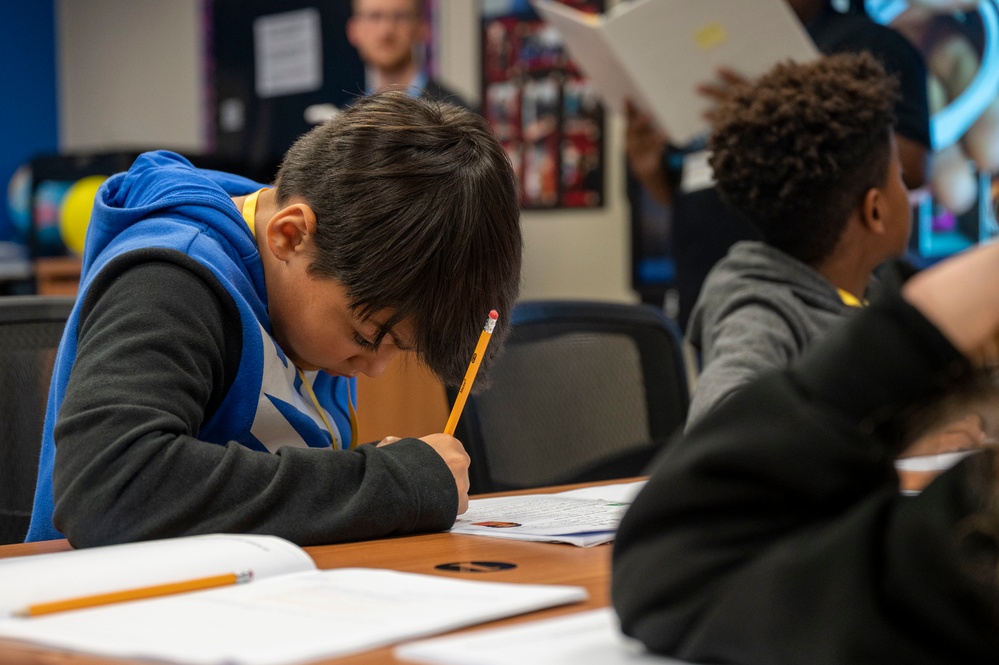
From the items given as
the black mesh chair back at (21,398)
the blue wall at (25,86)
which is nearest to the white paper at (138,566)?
the black mesh chair back at (21,398)

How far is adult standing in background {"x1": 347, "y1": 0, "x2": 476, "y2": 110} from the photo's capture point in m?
4.18

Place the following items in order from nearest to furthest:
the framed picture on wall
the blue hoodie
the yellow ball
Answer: the blue hoodie < the framed picture on wall < the yellow ball

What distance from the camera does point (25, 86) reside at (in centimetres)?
548

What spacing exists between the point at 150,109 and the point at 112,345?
4.67m

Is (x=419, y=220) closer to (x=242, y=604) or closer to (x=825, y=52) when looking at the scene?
(x=242, y=604)

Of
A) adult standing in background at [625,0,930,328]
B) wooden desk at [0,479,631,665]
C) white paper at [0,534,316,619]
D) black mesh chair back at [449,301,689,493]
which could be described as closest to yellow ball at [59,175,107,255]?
adult standing in background at [625,0,930,328]

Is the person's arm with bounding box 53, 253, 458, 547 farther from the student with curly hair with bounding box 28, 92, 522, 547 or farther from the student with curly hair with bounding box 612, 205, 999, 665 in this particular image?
the student with curly hair with bounding box 612, 205, 999, 665

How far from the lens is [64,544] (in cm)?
91

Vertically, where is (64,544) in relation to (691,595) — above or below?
below

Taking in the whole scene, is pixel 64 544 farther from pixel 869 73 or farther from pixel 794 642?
pixel 869 73

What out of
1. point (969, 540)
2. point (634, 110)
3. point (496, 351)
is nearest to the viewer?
point (969, 540)

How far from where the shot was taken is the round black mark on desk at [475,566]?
776 millimetres

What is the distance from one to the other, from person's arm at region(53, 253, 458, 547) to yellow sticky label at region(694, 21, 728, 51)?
1546 mm

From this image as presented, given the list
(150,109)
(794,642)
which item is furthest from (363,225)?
(150,109)
